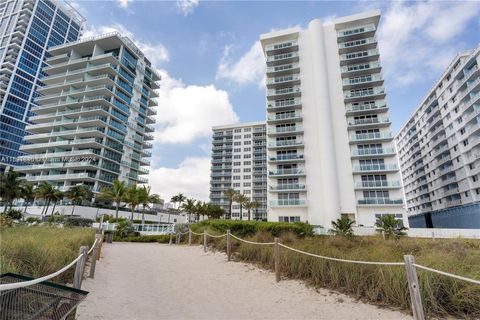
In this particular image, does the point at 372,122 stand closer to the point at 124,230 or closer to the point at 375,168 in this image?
the point at 375,168

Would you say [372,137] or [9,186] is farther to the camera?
[9,186]

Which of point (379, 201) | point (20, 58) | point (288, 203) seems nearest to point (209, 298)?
point (288, 203)

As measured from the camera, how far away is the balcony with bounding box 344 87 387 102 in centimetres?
3972

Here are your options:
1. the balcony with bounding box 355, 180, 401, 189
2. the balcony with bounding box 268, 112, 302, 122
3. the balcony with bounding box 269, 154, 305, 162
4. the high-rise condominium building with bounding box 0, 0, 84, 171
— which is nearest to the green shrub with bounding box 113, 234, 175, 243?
the balcony with bounding box 269, 154, 305, 162

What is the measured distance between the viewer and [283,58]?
4575 cm

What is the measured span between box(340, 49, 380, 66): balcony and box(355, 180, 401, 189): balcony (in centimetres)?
2076

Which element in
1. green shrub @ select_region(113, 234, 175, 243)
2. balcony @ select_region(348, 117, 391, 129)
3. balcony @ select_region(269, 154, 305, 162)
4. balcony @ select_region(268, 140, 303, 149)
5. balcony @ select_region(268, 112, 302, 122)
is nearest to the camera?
green shrub @ select_region(113, 234, 175, 243)

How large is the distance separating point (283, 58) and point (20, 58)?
85.0 m

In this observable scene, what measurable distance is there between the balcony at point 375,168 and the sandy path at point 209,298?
1296 inches

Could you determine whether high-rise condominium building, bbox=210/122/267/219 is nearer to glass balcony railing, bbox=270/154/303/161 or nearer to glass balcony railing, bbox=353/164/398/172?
glass balcony railing, bbox=270/154/303/161

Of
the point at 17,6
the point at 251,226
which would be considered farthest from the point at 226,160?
the point at 17,6

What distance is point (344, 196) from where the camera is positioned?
37.0 m

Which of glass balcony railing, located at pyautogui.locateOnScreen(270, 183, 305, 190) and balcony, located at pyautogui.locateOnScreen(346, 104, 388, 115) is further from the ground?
balcony, located at pyautogui.locateOnScreen(346, 104, 388, 115)

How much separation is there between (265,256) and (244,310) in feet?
14.5
